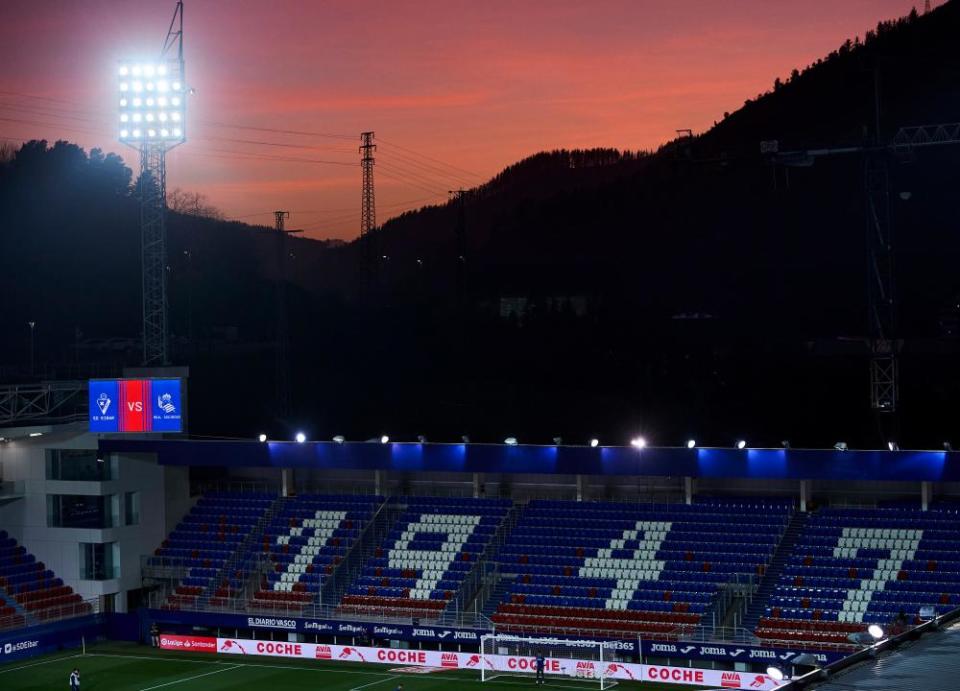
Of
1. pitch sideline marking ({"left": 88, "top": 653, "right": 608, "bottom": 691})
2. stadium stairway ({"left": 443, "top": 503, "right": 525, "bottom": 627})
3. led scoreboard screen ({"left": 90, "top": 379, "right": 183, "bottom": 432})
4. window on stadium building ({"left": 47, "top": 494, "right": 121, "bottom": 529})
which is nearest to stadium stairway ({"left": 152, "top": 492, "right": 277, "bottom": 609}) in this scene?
window on stadium building ({"left": 47, "top": 494, "right": 121, "bottom": 529})

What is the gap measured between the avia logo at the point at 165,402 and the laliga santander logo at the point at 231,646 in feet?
33.1

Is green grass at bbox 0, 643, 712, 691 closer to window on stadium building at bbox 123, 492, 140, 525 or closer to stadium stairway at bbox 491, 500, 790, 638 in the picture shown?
stadium stairway at bbox 491, 500, 790, 638

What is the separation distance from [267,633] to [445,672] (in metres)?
8.60

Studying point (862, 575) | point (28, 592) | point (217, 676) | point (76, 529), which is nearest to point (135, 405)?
point (76, 529)

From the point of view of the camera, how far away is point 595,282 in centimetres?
11094

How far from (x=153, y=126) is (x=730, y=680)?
31240mm

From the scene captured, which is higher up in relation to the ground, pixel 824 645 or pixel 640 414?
pixel 640 414

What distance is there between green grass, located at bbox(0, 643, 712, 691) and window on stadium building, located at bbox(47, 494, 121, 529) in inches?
233

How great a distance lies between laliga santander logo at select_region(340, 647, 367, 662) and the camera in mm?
47406

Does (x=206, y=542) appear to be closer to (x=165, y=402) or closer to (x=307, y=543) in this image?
(x=307, y=543)

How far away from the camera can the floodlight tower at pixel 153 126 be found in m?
53.6

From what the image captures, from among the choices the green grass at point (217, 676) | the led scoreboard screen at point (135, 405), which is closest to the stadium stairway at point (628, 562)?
the green grass at point (217, 676)

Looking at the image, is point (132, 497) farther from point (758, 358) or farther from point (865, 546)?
point (758, 358)

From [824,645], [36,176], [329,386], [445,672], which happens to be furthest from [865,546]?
[36,176]
